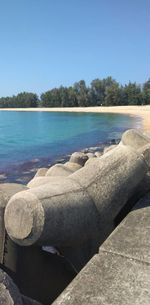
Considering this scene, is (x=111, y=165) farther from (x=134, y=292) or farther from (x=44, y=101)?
(x=44, y=101)

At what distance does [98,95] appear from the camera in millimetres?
108375

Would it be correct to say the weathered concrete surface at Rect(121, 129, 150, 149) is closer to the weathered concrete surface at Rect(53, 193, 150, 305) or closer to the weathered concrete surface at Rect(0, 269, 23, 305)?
the weathered concrete surface at Rect(53, 193, 150, 305)

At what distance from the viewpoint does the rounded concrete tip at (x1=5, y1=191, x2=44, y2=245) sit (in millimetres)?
2883

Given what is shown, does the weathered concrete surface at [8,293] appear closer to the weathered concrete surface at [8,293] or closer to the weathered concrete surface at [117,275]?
the weathered concrete surface at [8,293]

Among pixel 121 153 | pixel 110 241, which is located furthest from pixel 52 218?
pixel 121 153

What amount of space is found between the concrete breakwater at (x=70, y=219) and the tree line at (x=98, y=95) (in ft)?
311

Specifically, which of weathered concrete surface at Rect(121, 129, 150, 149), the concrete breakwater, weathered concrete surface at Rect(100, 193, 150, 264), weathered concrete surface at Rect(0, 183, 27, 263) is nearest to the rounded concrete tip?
the concrete breakwater

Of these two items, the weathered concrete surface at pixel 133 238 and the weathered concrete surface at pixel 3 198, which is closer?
the weathered concrete surface at pixel 133 238

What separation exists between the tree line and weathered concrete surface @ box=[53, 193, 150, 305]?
9576 cm

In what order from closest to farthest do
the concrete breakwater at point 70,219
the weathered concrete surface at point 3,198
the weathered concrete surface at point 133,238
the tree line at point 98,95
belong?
the weathered concrete surface at point 133,238, the concrete breakwater at point 70,219, the weathered concrete surface at point 3,198, the tree line at point 98,95

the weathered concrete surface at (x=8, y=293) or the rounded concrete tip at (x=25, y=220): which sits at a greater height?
the rounded concrete tip at (x=25, y=220)

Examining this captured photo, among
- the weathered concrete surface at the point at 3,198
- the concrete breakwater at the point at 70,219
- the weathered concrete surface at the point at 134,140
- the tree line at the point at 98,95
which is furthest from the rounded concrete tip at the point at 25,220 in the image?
the tree line at the point at 98,95

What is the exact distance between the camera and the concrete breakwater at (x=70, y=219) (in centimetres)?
288

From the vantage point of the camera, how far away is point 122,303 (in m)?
2.18
